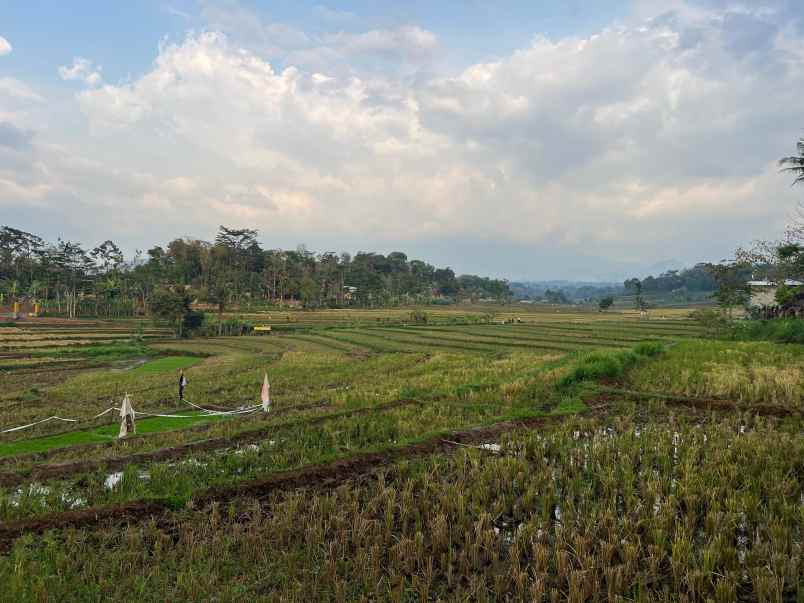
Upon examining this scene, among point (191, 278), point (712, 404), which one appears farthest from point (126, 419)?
point (191, 278)

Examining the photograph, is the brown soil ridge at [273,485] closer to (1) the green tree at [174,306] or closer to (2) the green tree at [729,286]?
(2) the green tree at [729,286]

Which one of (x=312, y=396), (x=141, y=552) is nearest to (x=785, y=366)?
(x=312, y=396)

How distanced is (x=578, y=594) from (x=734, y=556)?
171 centimetres

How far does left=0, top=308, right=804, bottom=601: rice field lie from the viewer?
4168 mm

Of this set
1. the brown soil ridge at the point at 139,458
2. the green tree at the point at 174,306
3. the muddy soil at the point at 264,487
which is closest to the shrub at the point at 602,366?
the muddy soil at the point at 264,487

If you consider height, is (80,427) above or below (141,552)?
below

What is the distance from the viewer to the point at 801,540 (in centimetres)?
460

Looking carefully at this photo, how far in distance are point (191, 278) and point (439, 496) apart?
278 ft

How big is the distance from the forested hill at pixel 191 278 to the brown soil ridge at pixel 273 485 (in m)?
43.5

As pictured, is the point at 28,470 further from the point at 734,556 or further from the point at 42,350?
the point at 42,350

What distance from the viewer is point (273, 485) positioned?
21.7 feet

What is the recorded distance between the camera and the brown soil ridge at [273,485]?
212 inches

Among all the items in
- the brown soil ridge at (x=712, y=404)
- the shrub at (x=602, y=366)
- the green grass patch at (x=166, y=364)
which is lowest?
the green grass patch at (x=166, y=364)

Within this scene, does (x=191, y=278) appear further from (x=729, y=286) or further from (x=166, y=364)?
(x=729, y=286)
